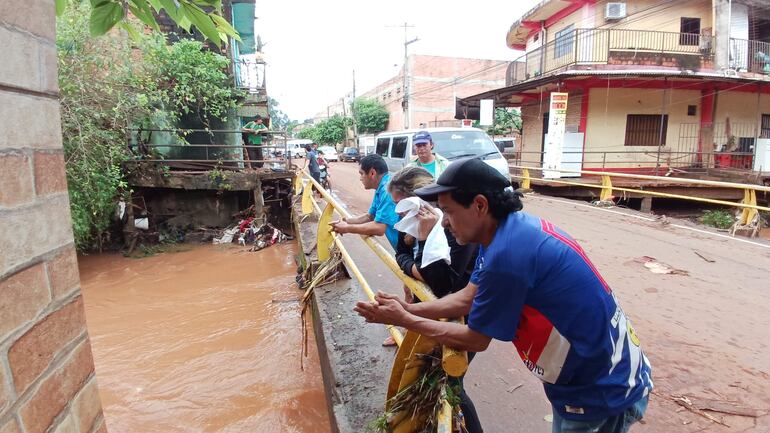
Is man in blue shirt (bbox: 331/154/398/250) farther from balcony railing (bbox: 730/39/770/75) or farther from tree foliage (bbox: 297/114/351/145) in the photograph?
tree foliage (bbox: 297/114/351/145)

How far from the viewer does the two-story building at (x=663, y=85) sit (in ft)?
50.2

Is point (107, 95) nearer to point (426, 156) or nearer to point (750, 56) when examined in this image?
point (426, 156)

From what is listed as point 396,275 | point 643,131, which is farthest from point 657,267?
point 643,131

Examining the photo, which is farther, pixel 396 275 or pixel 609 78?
pixel 609 78

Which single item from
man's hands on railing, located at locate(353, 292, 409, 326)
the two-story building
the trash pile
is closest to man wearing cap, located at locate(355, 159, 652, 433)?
man's hands on railing, located at locate(353, 292, 409, 326)

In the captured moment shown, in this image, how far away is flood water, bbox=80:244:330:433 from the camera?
397 cm

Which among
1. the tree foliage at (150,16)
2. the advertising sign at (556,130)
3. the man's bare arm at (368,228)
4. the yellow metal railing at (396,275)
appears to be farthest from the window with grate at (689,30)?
the tree foliage at (150,16)

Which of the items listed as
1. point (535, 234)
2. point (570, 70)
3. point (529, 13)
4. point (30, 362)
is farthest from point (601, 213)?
point (529, 13)

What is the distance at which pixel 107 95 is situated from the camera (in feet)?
28.1

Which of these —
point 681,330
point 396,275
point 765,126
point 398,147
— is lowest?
point 681,330

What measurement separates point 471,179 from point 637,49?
1757 centimetres

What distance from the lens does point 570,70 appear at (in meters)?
15.1

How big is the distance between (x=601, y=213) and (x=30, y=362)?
10277 millimetres

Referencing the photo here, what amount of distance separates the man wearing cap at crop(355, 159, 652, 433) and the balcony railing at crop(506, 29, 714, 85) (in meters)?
15.8
